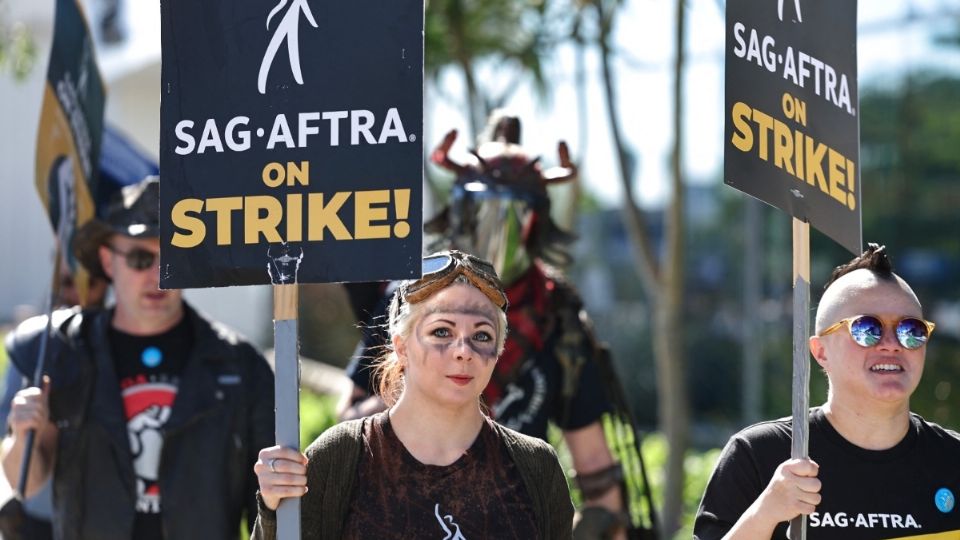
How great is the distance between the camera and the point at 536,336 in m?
4.64

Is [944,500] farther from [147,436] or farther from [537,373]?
[147,436]

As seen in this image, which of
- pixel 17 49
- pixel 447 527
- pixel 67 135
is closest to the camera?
Result: pixel 447 527

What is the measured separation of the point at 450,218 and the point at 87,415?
1.40m

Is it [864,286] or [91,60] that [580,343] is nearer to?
[864,286]

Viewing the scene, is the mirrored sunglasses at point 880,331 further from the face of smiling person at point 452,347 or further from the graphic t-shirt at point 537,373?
the graphic t-shirt at point 537,373

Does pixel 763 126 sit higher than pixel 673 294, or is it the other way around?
pixel 763 126

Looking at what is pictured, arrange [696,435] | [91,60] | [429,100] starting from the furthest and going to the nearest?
[696,435], [429,100], [91,60]

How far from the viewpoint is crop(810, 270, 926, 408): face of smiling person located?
3.31 m

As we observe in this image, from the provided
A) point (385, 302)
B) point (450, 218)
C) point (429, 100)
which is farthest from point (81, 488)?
point (429, 100)

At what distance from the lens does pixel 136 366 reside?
4.64 metres

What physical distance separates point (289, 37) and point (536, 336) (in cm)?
179

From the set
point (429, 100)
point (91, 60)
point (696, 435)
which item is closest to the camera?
point (91, 60)

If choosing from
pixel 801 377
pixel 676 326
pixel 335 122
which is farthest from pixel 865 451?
pixel 676 326

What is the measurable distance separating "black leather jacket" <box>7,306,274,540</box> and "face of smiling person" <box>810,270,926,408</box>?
6.57 ft
